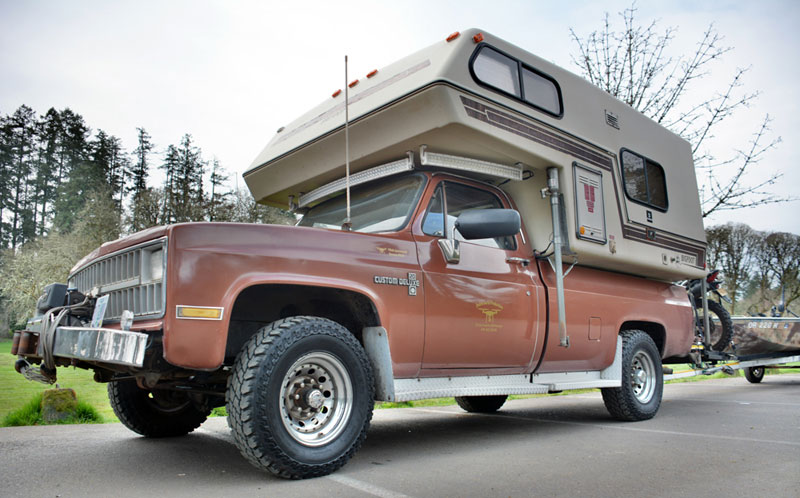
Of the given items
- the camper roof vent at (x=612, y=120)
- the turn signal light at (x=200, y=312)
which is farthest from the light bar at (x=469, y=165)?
the turn signal light at (x=200, y=312)

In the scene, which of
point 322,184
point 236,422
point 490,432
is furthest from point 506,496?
point 322,184

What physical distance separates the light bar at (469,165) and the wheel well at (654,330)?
2.57m

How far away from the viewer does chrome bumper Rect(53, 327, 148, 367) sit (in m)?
3.04

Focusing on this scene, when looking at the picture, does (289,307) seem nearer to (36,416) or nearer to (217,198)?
(36,416)

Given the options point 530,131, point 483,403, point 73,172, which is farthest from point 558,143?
point 73,172

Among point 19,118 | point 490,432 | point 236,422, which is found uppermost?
point 19,118

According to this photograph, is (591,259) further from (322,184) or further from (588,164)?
(322,184)

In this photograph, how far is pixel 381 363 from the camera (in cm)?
393

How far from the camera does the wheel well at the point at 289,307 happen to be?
3.86m

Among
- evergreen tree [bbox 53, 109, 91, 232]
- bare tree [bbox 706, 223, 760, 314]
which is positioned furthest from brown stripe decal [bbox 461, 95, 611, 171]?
bare tree [bbox 706, 223, 760, 314]

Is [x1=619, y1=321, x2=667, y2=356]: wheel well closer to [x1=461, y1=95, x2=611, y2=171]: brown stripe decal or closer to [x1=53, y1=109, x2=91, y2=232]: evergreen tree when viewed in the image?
[x1=461, y1=95, x2=611, y2=171]: brown stripe decal

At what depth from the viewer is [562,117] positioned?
5477 mm

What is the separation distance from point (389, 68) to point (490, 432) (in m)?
3.47

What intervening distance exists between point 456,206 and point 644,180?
292 centimetres
